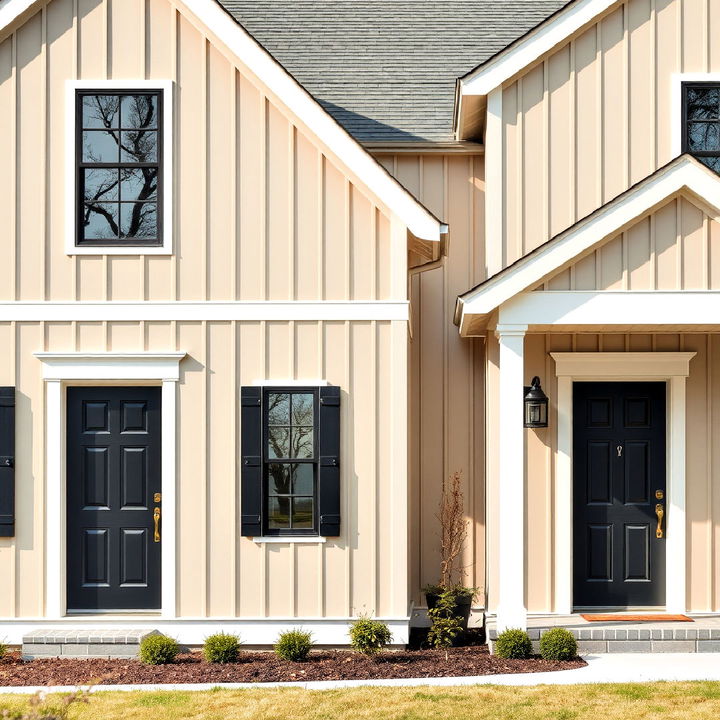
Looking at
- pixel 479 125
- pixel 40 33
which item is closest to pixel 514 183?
pixel 479 125

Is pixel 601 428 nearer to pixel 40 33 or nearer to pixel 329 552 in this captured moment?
pixel 329 552

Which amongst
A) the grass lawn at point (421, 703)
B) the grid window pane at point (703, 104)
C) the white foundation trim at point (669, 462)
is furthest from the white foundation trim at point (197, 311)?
the grid window pane at point (703, 104)

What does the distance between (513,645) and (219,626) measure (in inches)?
117

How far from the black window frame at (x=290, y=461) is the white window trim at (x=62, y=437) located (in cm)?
92

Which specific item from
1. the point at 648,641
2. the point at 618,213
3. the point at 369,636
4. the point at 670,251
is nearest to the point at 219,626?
the point at 369,636

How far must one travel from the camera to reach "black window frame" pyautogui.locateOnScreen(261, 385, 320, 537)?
1028 cm

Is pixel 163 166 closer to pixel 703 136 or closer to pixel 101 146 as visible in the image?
pixel 101 146

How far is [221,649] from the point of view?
960 cm

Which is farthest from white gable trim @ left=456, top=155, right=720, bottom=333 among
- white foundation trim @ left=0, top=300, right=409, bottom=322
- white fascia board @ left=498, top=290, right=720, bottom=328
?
white foundation trim @ left=0, top=300, right=409, bottom=322

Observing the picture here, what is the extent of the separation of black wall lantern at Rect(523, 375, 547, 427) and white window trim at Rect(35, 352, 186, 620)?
12.0 ft

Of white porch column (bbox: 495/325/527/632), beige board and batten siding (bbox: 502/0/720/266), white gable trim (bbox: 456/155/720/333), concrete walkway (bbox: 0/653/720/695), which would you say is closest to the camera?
concrete walkway (bbox: 0/653/720/695)

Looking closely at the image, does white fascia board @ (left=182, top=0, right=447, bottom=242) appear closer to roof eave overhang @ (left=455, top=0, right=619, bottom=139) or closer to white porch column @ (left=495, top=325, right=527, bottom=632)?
white porch column @ (left=495, top=325, right=527, bottom=632)

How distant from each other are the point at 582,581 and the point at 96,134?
706 cm

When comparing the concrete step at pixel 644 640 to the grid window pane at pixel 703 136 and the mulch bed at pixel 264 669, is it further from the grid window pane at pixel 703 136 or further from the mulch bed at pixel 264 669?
the grid window pane at pixel 703 136
